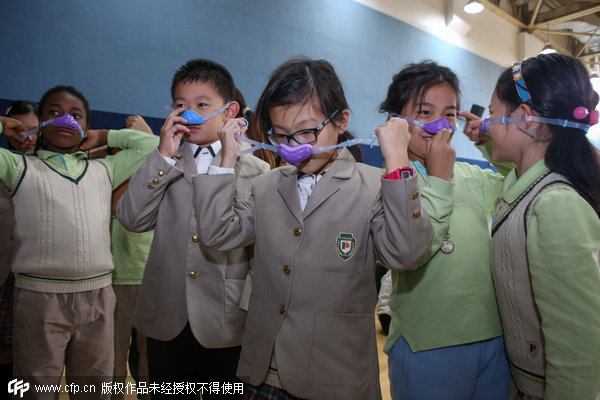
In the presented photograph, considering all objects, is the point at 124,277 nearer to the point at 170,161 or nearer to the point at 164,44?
the point at 170,161

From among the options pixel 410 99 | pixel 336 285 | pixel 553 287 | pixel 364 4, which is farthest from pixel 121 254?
pixel 364 4

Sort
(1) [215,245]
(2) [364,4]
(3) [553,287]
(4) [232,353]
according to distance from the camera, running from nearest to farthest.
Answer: (3) [553,287]
(1) [215,245]
(4) [232,353]
(2) [364,4]

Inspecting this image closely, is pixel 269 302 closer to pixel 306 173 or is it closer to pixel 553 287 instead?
pixel 306 173

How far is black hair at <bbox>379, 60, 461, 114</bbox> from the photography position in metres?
1.43

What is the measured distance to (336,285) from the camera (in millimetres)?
1104

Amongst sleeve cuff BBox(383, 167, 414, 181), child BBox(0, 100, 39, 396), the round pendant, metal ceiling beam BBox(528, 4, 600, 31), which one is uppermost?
metal ceiling beam BBox(528, 4, 600, 31)

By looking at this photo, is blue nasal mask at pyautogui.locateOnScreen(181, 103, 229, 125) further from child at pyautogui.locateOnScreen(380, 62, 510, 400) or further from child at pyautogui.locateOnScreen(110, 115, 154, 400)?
child at pyautogui.locateOnScreen(110, 115, 154, 400)

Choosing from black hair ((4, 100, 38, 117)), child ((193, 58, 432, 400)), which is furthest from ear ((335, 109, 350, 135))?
black hair ((4, 100, 38, 117))

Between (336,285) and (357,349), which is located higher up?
(336,285)

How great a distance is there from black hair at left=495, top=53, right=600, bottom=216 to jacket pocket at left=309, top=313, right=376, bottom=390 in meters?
0.75

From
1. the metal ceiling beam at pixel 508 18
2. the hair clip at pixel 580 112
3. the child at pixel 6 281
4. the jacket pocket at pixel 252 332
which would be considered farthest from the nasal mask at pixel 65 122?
the metal ceiling beam at pixel 508 18

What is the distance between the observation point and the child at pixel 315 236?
3.46 feet

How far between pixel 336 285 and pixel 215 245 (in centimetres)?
43

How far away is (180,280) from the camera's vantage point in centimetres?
149
